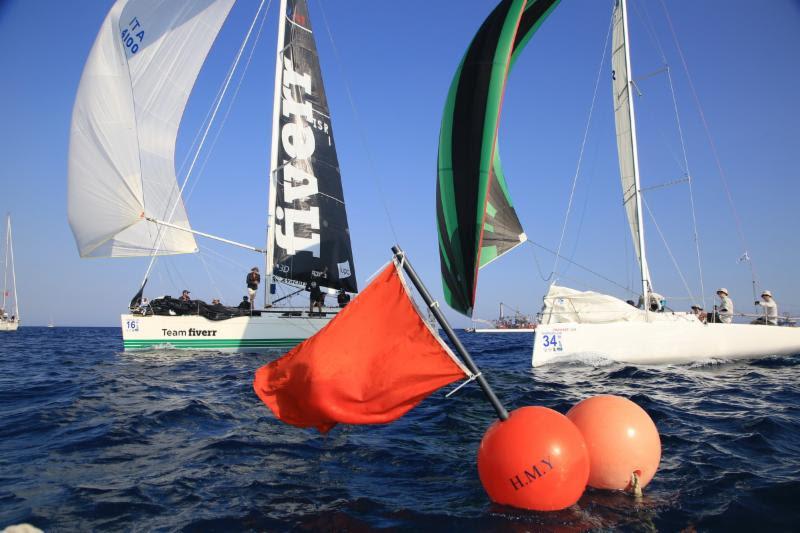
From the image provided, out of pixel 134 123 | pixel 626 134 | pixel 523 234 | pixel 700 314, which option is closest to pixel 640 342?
pixel 700 314

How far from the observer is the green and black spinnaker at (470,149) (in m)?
6.29

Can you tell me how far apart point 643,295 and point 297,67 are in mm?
13939

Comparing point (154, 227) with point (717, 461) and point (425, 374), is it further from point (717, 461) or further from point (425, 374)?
point (717, 461)

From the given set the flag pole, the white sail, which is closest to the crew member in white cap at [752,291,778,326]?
the white sail

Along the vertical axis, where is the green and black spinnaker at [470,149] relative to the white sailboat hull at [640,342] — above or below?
above

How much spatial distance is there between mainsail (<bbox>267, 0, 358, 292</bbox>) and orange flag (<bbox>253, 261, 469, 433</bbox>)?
1265 cm

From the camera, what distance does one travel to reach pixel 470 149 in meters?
6.60

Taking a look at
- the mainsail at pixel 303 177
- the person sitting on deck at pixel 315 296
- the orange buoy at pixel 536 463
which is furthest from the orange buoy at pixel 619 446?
the mainsail at pixel 303 177

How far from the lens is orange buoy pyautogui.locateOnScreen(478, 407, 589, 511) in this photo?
3121mm

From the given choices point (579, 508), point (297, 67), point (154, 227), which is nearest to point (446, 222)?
point (579, 508)

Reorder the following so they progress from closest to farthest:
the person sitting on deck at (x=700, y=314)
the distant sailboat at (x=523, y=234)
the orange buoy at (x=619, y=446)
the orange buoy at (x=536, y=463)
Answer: the orange buoy at (x=536, y=463), the orange buoy at (x=619, y=446), the distant sailboat at (x=523, y=234), the person sitting on deck at (x=700, y=314)

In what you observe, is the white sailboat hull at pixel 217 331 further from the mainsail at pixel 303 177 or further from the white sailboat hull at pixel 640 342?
the white sailboat hull at pixel 640 342

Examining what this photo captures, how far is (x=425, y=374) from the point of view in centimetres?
377

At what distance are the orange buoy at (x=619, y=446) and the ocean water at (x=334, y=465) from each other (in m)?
0.15
